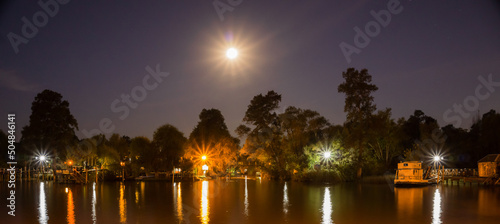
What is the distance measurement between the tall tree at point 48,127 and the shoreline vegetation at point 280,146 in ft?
0.47

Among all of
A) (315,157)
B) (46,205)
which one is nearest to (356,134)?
(315,157)

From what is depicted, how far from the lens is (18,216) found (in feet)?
66.9

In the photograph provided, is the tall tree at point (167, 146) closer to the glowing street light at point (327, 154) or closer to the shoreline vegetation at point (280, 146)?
the shoreline vegetation at point (280, 146)

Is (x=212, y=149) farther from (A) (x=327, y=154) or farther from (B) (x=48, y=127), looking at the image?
(B) (x=48, y=127)

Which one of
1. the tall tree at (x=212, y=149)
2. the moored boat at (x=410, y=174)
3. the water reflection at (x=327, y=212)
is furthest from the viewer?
the tall tree at (x=212, y=149)

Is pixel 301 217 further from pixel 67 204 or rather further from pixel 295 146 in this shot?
pixel 295 146

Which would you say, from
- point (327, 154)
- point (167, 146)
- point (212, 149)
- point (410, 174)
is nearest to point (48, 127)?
point (167, 146)

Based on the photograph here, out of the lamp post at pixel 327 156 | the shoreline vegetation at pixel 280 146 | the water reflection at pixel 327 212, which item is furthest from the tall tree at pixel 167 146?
the water reflection at pixel 327 212

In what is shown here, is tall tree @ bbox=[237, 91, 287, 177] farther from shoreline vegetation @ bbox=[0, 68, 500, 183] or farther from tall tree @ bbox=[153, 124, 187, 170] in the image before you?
tall tree @ bbox=[153, 124, 187, 170]

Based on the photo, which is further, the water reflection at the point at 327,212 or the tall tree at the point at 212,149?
the tall tree at the point at 212,149

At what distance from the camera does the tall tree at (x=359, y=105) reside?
52938 mm

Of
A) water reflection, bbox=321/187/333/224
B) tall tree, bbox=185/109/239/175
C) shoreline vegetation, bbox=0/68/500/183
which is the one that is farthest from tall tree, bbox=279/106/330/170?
water reflection, bbox=321/187/333/224

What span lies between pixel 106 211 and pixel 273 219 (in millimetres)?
9642

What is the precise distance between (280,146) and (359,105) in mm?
13453
